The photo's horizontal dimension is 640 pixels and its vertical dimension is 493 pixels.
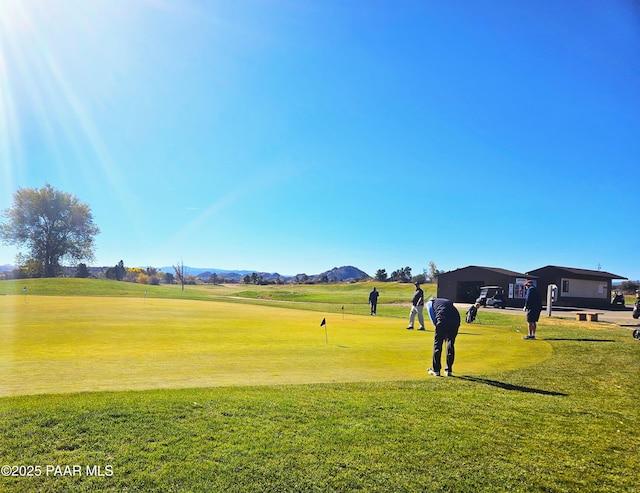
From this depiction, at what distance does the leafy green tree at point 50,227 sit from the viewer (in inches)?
2501

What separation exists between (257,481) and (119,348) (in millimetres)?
8846

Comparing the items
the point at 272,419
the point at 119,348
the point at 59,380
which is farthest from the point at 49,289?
the point at 272,419

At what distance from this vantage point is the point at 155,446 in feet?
14.1

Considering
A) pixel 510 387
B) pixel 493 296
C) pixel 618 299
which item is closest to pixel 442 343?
pixel 510 387

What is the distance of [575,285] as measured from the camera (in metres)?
45.8

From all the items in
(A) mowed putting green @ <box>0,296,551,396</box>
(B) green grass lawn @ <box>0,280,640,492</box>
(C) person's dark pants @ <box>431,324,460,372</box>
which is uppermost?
(C) person's dark pants @ <box>431,324,460,372</box>

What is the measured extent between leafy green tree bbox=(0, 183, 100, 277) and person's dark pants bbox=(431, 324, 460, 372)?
241 feet

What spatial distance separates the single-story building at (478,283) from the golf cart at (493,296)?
0.82 meters

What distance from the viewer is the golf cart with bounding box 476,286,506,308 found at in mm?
41250

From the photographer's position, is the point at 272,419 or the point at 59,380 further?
the point at 59,380

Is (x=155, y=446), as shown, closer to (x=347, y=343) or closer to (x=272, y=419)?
(x=272, y=419)

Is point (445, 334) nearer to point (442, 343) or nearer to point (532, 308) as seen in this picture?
point (442, 343)

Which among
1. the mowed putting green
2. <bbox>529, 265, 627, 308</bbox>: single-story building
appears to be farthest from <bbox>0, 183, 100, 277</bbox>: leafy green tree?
<bbox>529, 265, 627, 308</bbox>: single-story building

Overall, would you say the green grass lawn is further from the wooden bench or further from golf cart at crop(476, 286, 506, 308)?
golf cart at crop(476, 286, 506, 308)
